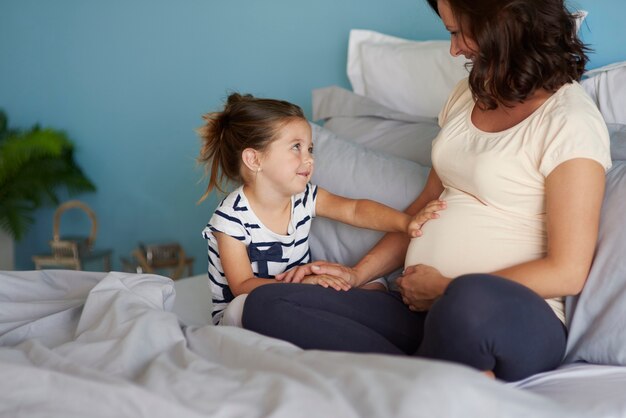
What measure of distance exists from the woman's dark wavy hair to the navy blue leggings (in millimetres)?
431

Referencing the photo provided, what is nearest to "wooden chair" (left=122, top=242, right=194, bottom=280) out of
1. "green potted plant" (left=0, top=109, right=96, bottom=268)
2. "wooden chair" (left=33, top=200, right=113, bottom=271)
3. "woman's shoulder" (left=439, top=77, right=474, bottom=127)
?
"wooden chair" (left=33, top=200, right=113, bottom=271)

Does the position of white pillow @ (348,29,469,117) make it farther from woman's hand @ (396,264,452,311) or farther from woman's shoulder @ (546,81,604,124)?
woman's hand @ (396,264,452,311)

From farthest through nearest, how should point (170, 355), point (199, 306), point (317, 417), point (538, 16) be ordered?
point (199, 306) → point (538, 16) → point (170, 355) → point (317, 417)

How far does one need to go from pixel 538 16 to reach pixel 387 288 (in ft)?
2.32

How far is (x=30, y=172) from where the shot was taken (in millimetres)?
3203

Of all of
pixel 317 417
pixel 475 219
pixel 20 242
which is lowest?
pixel 20 242

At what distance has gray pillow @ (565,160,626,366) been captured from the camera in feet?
4.59

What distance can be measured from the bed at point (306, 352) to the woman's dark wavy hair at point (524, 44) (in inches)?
9.2

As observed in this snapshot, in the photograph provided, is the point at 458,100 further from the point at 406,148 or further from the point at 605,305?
the point at 605,305

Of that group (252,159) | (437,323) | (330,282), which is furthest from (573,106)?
(252,159)

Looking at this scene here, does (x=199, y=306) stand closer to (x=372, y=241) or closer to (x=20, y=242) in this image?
(x=372, y=241)

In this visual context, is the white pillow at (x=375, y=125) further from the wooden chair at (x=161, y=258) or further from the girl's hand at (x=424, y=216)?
the wooden chair at (x=161, y=258)

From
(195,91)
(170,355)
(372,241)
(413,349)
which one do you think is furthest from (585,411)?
(195,91)

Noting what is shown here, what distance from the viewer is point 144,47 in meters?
3.14
